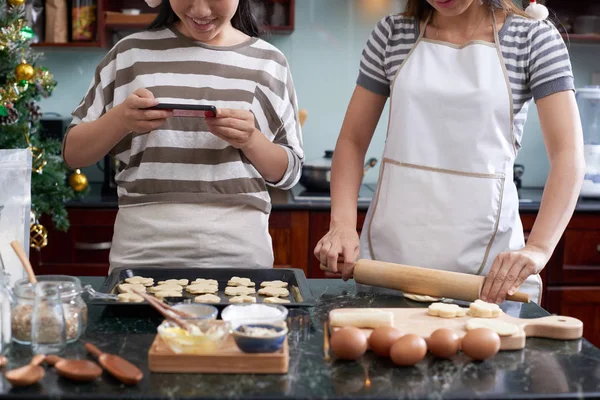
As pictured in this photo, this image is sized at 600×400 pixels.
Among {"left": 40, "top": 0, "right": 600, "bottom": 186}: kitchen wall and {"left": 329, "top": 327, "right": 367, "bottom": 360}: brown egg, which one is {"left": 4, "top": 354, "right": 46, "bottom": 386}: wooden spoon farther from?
{"left": 40, "top": 0, "right": 600, "bottom": 186}: kitchen wall

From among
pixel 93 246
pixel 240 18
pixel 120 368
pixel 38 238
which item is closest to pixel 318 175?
pixel 93 246

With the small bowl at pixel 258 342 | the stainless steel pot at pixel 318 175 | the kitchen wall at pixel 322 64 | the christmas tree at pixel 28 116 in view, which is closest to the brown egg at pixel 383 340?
Result: the small bowl at pixel 258 342

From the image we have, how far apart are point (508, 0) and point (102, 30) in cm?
206

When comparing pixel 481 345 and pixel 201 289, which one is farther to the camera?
pixel 201 289

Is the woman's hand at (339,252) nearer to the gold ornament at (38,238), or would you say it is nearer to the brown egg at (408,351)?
the brown egg at (408,351)

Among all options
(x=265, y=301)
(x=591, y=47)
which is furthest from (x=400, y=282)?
(x=591, y=47)

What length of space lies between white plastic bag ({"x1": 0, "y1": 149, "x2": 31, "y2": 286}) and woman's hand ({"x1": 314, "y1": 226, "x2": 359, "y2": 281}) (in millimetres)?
571

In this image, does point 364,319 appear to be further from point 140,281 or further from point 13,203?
point 13,203

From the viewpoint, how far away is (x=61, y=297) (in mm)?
1126

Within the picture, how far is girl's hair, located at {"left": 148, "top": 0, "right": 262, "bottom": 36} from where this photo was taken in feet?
5.64

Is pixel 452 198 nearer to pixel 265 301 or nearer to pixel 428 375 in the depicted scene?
pixel 265 301

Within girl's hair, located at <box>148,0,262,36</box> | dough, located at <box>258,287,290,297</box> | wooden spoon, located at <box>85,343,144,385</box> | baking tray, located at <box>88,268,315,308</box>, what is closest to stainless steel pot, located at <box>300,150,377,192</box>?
girl's hair, located at <box>148,0,262,36</box>

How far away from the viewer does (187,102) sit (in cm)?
167

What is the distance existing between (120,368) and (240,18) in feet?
3.33
